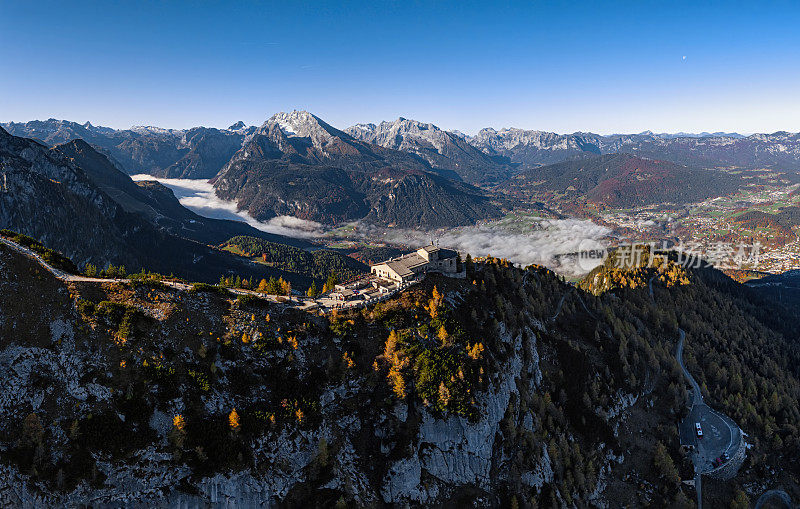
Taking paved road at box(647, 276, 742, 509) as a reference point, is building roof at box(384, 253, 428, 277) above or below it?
above

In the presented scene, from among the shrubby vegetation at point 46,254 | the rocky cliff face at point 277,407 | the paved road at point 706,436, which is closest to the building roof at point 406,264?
the rocky cliff face at point 277,407

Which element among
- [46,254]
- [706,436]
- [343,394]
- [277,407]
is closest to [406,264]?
[343,394]

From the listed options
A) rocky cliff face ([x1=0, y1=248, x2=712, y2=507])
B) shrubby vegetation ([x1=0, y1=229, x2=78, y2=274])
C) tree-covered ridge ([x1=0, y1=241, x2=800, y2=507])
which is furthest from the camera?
shrubby vegetation ([x1=0, y1=229, x2=78, y2=274])

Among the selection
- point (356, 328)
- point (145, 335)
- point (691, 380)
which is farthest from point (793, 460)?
point (145, 335)

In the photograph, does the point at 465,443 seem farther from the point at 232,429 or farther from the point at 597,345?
the point at 597,345

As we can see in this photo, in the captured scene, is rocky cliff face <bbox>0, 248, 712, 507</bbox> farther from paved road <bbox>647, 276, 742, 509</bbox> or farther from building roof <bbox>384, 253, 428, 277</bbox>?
paved road <bbox>647, 276, 742, 509</bbox>

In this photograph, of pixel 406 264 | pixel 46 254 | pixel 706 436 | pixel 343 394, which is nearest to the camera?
pixel 343 394

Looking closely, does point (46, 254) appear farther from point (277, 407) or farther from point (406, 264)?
point (406, 264)

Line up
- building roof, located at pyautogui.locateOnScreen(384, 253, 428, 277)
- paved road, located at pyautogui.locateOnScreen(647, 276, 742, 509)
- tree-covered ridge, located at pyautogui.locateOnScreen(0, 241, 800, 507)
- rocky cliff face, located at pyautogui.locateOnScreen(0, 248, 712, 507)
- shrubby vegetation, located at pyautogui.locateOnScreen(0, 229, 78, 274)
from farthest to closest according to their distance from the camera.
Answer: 1. paved road, located at pyautogui.locateOnScreen(647, 276, 742, 509)
2. building roof, located at pyautogui.locateOnScreen(384, 253, 428, 277)
3. shrubby vegetation, located at pyautogui.locateOnScreen(0, 229, 78, 274)
4. tree-covered ridge, located at pyautogui.locateOnScreen(0, 241, 800, 507)
5. rocky cliff face, located at pyautogui.locateOnScreen(0, 248, 712, 507)

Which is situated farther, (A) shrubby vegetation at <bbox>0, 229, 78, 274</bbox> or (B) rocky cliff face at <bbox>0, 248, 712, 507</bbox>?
(A) shrubby vegetation at <bbox>0, 229, 78, 274</bbox>

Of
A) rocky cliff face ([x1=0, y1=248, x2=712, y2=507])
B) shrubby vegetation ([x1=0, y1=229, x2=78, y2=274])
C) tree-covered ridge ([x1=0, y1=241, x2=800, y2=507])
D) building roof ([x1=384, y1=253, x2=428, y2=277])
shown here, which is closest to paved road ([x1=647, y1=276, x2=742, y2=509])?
tree-covered ridge ([x1=0, y1=241, x2=800, y2=507])

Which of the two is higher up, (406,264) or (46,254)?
(46,254)

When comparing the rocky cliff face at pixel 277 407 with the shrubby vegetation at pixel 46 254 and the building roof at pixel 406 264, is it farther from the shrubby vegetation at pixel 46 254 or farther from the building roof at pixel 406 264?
the shrubby vegetation at pixel 46 254
